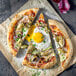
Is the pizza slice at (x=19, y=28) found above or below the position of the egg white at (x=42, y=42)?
above

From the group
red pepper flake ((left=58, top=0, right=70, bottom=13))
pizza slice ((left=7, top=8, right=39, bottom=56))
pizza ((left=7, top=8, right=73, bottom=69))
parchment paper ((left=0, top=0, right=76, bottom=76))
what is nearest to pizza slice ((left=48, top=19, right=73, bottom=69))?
pizza ((left=7, top=8, right=73, bottom=69))

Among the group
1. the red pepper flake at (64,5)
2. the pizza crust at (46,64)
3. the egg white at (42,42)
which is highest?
the red pepper flake at (64,5)

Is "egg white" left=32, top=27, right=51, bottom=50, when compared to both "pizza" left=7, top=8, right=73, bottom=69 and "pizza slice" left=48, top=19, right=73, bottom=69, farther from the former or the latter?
"pizza slice" left=48, top=19, right=73, bottom=69

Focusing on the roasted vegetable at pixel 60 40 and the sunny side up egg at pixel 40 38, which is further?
the sunny side up egg at pixel 40 38

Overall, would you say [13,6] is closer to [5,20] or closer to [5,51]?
[5,20]

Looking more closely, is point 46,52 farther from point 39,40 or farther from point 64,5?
point 64,5

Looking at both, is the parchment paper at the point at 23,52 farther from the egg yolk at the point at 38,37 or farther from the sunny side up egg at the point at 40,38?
the egg yolk at the point at 38,37

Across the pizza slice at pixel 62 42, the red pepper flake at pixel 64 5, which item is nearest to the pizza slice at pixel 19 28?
the pizza slice at pixel 62 42

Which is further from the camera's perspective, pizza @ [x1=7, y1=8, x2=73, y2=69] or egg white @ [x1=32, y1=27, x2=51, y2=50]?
egg white @ [x1=32, y1=27, x2=51, y2=50]
